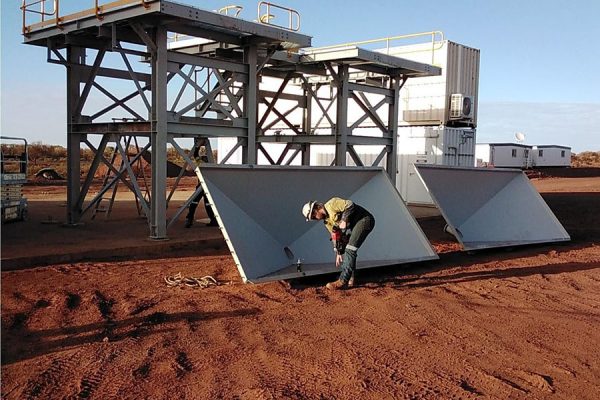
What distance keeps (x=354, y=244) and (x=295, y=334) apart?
2414mm

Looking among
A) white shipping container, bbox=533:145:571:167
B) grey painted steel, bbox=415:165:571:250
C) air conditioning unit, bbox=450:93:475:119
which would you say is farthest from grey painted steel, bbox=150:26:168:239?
white shipping container, bbox=533:145:571:167

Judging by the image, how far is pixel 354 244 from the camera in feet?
28.3

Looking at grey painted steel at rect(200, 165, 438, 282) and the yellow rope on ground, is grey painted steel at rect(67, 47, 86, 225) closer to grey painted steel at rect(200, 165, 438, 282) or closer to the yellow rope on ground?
the yellow rope on ground

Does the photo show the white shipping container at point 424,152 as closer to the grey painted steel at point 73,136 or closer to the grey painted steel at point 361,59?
the grey painted steel at point 361,59

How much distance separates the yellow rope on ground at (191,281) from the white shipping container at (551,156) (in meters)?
45.7

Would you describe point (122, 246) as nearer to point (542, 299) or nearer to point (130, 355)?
point (130, 355)

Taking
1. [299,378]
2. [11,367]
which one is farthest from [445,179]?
[11,367]

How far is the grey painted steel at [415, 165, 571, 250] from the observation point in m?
12.5

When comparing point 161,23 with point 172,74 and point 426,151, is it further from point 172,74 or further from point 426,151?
point 426,151

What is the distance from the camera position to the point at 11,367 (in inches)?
208

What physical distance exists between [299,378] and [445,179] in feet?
27.4

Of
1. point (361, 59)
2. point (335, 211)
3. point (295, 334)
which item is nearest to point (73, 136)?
point (361, 59)

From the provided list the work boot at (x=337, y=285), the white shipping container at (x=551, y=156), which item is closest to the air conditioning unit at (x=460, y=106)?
the work boot at (x=337, y=285)

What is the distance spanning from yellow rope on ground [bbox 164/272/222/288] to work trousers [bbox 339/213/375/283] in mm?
1901
